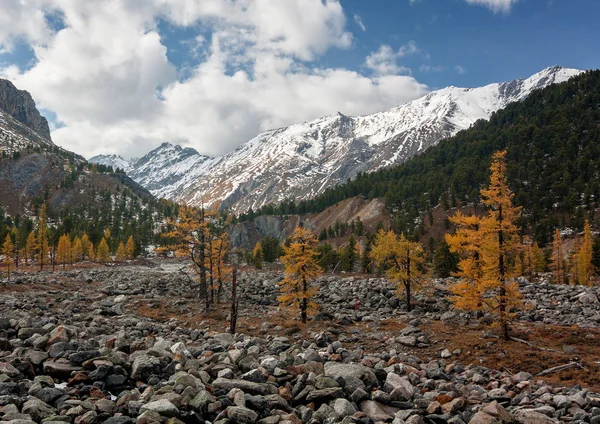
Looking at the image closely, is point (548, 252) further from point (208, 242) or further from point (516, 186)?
point (208, 242)

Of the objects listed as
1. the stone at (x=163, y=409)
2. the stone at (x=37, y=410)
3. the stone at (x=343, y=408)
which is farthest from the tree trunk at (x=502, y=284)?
the stone at (x=37, y=410)

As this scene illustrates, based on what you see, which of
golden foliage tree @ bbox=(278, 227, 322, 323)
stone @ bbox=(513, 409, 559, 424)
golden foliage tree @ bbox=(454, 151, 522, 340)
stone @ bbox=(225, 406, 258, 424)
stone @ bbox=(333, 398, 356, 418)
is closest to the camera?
stone @ bbox=(225, 406, 258, 424)

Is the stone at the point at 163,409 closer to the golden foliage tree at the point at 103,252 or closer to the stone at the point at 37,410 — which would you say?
the stone at the point at 37,410

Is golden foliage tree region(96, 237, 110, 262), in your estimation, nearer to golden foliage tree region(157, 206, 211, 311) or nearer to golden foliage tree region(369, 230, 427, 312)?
golden foliage tree region(157, 206, 211, 311)

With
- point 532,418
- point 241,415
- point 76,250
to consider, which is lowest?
point 532,418

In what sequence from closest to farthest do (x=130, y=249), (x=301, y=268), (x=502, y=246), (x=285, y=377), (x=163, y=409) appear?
(x=163, y=409), (x=285, y=377), (x=502, y=246), (x=301, y=268), (x=130, y=249)

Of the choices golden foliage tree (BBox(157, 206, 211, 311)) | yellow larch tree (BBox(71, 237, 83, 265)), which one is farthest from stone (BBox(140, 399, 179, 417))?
yellow larch tree (BBox(71, 237, 83, 265))

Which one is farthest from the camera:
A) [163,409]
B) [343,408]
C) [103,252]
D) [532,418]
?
[103,252]

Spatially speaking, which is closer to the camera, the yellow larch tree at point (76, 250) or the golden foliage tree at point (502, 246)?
the golden foliage tree at point (502, 246)

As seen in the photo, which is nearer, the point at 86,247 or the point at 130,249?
the point at 86,247

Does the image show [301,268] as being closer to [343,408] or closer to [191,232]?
[191,232]

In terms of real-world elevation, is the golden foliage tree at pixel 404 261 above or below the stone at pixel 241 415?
above

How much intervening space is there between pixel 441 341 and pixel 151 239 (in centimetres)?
18080

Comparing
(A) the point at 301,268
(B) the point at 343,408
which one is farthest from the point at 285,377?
(A) the point at 301,268
